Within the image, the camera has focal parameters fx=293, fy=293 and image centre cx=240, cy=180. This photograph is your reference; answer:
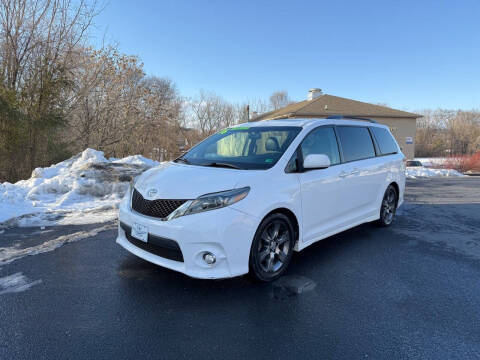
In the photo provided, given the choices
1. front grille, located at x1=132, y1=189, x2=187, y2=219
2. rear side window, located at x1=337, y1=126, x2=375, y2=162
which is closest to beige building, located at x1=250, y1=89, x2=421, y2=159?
rear side window, located at x1=337, y1=126, x2=375, y2=162

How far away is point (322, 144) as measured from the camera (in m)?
3.92

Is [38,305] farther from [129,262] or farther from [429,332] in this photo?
[429,332]

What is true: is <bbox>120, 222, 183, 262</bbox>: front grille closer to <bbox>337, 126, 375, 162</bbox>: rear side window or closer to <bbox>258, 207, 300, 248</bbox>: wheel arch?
<bbox>258, 207, 300, 248</bbox>: wheel arch

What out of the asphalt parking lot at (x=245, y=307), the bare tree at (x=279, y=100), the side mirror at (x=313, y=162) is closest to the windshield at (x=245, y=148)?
the side mirror at (x=313, y=162)

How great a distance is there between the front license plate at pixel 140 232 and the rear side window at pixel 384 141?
13.5 ft

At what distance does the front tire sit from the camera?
2.98 m

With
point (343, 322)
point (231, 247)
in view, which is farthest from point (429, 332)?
point (231, 247)

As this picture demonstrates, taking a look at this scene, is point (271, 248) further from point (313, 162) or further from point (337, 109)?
point (337, 109)

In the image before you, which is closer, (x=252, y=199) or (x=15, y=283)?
(x=252, y=199)

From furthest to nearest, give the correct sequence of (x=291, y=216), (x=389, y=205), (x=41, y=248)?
(x=389, y=205) < (x=41, y=248) < (x=291, y=216)

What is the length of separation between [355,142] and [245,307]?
10.0 feet

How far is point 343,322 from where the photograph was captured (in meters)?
2.53

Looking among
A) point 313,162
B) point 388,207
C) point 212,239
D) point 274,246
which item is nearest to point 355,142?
point 313,162

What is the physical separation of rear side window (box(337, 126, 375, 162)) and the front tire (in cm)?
161
